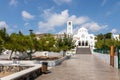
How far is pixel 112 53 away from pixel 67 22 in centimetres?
7406


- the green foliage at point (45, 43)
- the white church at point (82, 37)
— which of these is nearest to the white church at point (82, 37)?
Result: the white church at point (82, 37)

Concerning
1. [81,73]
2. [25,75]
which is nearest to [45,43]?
[81,73]

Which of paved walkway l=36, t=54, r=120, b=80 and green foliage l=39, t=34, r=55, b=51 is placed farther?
green foliage l=39, t=34, r=55, b=51

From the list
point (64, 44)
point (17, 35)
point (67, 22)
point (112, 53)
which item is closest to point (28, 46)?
point (17, 35)

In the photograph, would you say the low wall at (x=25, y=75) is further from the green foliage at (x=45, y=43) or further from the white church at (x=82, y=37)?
the white church at (x=82, y=37)

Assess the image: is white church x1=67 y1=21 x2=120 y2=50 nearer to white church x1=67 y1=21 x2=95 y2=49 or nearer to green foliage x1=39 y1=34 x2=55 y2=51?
white church x1=67 y1=21 x2=95 y2=49

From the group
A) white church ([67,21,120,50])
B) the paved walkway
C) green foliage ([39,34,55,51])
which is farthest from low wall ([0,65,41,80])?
white church ([67,21,120,50])

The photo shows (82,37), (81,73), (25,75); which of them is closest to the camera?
(25,75)

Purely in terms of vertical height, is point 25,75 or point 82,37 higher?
point 82,37

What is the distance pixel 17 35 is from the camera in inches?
1112

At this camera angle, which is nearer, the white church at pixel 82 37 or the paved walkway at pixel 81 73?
Answer: the paved walkway at pixel 81 73

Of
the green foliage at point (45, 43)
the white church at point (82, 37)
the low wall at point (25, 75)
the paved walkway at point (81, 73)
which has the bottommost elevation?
the paved walkway at point (81, 73)

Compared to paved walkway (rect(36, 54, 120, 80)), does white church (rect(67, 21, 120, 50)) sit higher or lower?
higher

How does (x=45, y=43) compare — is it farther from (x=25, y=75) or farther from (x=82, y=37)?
(x=82, y=37)
